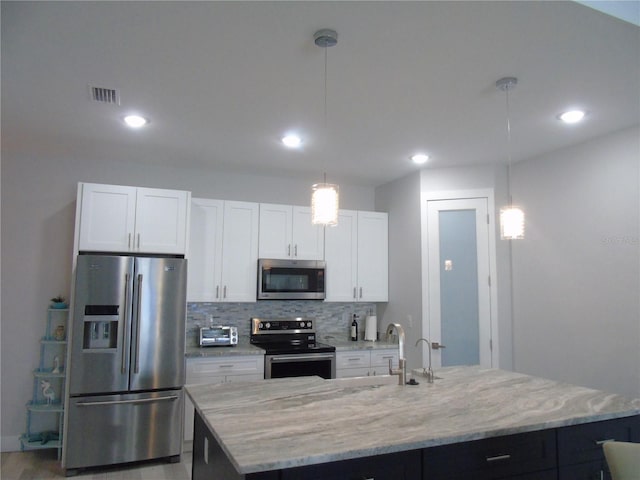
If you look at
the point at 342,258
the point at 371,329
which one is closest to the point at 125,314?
the point at 342,258

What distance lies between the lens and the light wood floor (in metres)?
3.42

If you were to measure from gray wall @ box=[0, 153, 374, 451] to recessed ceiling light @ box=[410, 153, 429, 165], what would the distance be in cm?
272

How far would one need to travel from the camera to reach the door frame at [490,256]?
4133 millimetres

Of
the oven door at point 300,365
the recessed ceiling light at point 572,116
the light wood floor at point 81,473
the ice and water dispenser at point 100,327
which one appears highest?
the recessed ceiling light at point 572,116

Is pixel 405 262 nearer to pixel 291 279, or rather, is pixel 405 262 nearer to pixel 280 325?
pixel 291 279

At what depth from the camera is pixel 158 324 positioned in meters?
3.68

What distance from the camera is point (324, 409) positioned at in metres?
1.96

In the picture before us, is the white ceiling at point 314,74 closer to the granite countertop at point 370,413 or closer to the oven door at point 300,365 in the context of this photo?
the granite countertop at point 370,413

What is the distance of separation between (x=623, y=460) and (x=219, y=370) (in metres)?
3.08

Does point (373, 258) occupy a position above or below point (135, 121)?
below

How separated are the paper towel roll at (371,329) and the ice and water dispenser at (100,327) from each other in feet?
8.33

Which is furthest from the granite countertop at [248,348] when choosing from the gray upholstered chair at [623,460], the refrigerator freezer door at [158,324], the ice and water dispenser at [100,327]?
the gray upholstered chair at [623,460]

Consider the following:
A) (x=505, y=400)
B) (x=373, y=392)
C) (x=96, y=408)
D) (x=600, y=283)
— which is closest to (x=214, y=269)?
(x=96, y=408)

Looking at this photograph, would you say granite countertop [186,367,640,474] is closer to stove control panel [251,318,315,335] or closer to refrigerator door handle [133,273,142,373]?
refrigerator door handle [133,273,142,373]
